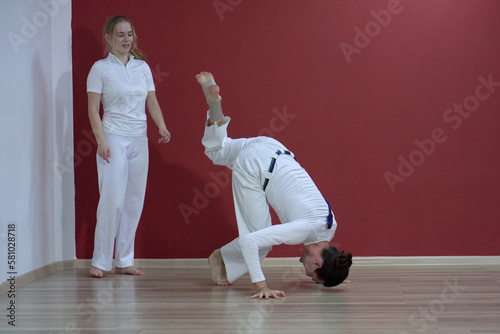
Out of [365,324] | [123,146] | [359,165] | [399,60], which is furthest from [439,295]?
[123,146]

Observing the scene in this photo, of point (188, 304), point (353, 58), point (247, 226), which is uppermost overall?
point (353, 58)

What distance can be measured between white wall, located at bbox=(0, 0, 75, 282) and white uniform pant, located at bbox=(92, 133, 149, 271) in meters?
0.37

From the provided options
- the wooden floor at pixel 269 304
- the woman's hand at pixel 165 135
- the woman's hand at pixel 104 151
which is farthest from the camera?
the woman's hand at pixel 165 135

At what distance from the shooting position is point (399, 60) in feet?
13.1

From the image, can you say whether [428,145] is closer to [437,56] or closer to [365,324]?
[437,56]

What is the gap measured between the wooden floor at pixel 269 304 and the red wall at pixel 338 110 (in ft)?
1.21

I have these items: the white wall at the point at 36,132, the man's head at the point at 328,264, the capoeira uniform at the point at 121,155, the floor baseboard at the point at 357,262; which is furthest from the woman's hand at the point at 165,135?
the man's head at the point at 328,264

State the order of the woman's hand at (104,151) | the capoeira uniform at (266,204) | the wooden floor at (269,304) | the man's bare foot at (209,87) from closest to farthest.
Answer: the wooden floor at (269,304) < the capoeira uniform at (266,204) < the man's bare foot at (209,87) < the woman's hand at (104,151)

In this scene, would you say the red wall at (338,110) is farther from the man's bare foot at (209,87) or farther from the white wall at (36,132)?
the man's bare foot at (209,87)

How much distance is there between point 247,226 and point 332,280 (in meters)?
0.48

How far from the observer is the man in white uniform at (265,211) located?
9.91ft

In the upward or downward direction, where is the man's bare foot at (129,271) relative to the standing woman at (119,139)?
downward

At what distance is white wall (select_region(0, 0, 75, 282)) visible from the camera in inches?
131

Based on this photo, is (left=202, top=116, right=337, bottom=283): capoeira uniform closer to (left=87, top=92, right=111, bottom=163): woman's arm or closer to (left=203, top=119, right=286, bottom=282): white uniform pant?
(left=203, top=119, right=286, bottom=282): white uniform pant
